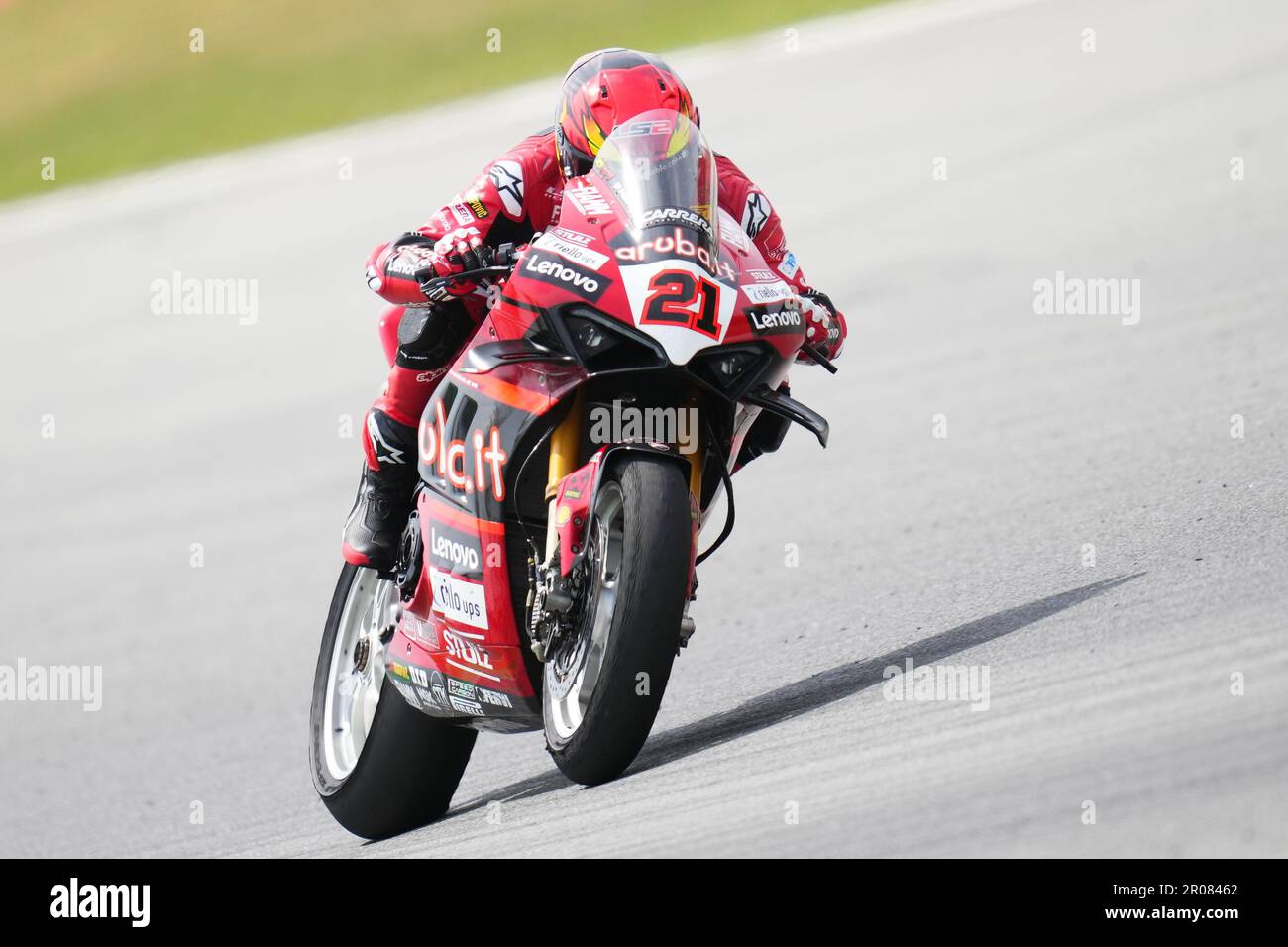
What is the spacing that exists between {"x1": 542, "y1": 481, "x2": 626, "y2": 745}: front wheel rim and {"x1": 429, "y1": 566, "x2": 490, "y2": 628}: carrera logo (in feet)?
1.36

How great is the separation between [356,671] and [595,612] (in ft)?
6.12

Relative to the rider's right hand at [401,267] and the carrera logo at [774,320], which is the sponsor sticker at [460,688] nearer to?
the rider's right hand at [401,267]

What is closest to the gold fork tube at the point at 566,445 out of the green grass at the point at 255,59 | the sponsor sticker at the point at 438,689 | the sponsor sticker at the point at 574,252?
the sponsor sticker at the point at 574,252

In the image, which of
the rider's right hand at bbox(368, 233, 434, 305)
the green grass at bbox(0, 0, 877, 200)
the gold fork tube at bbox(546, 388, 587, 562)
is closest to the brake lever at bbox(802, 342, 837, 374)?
the gold fork tube at bbox(546, 388, 587, 562)

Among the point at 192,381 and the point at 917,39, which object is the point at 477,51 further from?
the point at 192,381

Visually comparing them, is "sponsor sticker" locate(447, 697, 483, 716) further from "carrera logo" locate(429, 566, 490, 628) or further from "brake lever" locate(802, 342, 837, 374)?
"brake lever" locate(802, 342, 837, 374)

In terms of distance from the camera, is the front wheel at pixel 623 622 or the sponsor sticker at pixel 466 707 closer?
the front wheel at pixel 623 622

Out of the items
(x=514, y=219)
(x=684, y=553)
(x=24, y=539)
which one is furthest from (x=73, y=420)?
(x=684, y=553)

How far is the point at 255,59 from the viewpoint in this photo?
2153 cm

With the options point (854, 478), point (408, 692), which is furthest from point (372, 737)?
point (854, 478)

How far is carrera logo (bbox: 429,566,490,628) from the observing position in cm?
524

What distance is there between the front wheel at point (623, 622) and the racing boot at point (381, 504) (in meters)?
1.23

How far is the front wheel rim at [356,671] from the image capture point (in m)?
6.23

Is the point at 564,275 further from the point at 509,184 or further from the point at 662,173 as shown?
the point at 509,184
